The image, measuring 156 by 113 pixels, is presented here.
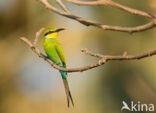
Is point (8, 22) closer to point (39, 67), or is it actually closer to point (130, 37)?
point (39, 67)

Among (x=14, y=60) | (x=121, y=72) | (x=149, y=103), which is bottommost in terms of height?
(x=149, y=103)

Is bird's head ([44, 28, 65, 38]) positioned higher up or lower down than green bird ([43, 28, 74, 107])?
higher up

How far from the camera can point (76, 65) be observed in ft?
5.44

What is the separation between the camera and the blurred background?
163 centimetres

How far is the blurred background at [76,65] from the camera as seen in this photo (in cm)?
163

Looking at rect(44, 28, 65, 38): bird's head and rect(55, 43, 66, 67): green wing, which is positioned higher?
rect(44, 28, 65, 38): bird's head

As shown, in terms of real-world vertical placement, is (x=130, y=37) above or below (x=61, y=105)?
above

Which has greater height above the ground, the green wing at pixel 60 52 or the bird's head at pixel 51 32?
the bird's head at pixel 51 32

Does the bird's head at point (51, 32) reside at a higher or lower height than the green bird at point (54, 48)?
higher

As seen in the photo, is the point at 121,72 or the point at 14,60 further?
the point at 14,60

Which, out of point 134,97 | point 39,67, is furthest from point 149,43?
point 39,67

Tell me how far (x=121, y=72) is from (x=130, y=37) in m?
0.15

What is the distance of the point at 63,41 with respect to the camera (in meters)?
1.67

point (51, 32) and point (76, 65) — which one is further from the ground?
point (51, 32)
